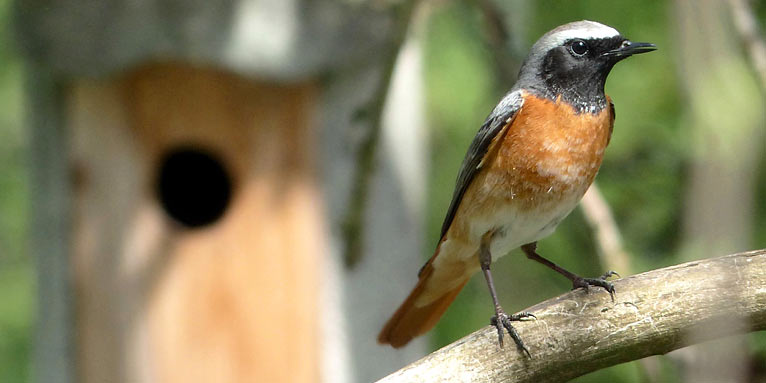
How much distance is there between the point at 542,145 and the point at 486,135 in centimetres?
18

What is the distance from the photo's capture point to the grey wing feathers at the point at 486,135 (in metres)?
2.99

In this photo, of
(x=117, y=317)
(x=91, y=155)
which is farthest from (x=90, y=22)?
(x=117, y=317)

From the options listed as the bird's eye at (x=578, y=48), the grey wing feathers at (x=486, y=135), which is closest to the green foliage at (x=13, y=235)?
the grey wing feathers at (x=486, y=135)

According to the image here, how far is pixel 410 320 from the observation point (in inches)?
129

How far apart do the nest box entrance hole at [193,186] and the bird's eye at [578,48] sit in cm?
157

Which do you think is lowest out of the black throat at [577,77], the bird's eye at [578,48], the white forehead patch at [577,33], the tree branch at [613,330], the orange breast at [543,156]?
the tree branch at [613,330]

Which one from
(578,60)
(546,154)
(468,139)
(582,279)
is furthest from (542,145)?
(468,139)

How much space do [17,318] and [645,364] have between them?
360 cm

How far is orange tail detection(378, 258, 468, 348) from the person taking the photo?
3.24 meters

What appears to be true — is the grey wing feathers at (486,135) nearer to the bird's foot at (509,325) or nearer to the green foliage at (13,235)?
the bird's foot at (509,325)

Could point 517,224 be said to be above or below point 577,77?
below

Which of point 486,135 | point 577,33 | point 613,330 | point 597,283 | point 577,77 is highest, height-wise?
point 577,33

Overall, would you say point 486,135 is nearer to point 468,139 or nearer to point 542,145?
point 542,145

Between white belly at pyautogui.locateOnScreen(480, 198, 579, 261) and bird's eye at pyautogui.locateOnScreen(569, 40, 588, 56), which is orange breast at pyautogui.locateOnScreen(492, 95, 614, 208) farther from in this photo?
bird's eye at pyautogui.locateOnScreen(569, 40, 588, 56)
